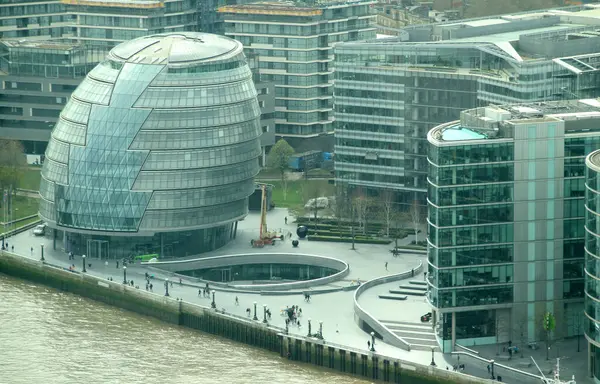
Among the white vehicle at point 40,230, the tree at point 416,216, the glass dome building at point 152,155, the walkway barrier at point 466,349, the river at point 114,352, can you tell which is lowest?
the river at point 114,352

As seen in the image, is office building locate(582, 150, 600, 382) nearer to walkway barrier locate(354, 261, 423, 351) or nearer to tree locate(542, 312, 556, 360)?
tree locate(542, 312, 556, 360)

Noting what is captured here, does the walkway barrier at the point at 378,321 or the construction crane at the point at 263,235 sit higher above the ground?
the construction crane at the point at 263,235

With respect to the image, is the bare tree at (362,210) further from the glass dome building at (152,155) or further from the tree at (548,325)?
the tree at (548,325)

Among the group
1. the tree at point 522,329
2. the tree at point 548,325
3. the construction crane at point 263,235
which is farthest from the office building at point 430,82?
the tree at point 548,325

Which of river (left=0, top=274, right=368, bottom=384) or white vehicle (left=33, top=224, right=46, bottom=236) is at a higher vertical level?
white vehicle (left=33, top=224, right=46, bottom=236)

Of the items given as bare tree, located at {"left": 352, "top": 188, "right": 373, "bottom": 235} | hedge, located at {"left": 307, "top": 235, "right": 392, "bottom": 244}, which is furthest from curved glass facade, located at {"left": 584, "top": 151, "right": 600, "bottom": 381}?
bare tree, located at {"left": 352, "top": 188, "right": 373, "bottom": 235}

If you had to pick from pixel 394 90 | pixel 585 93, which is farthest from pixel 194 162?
pixel 585 93

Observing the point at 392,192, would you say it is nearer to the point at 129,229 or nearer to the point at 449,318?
the point at 129,229
